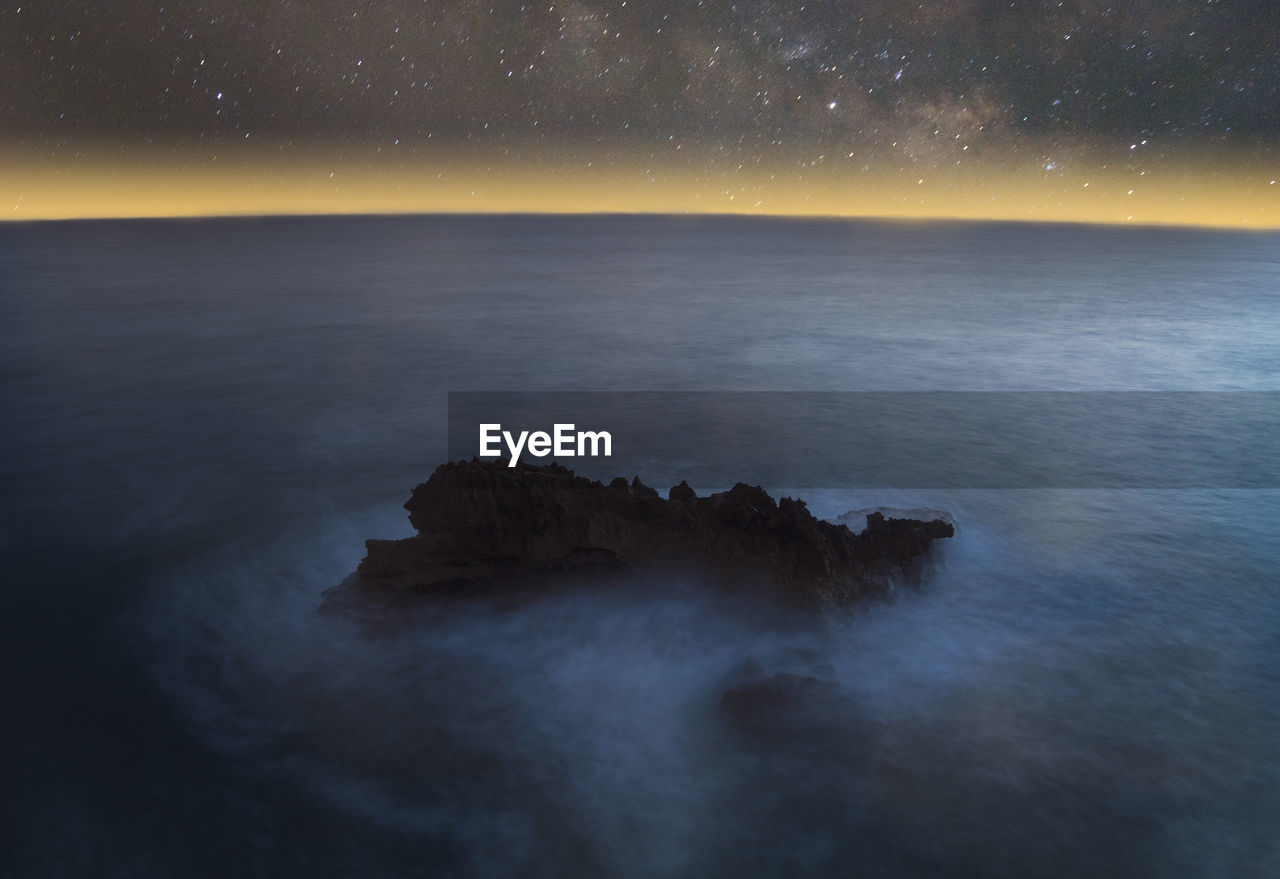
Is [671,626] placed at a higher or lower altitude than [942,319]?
lower

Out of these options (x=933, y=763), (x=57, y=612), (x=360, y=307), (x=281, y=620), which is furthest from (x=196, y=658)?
(x=360, y=307)

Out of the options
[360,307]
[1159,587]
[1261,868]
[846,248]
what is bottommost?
[1261,868]

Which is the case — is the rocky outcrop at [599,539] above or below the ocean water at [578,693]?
above

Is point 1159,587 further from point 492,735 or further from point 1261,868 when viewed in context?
point 492,735

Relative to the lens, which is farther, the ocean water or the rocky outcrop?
the rocky outcrop

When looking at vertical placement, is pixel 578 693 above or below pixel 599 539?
below

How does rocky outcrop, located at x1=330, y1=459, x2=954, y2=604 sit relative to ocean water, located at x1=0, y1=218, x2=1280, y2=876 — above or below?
above

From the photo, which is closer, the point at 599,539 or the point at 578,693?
the point at 578,693

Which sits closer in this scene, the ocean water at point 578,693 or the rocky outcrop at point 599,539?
the ocean water at point 578,693
